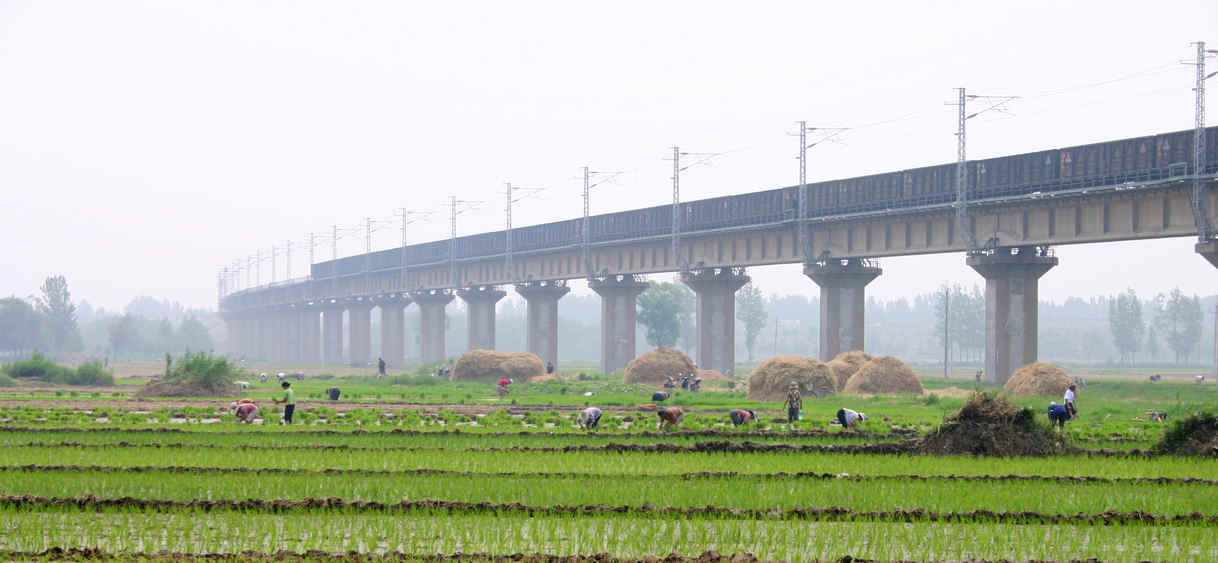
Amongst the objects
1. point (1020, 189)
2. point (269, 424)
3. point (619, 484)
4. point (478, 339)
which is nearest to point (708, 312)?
point (1020, 189)

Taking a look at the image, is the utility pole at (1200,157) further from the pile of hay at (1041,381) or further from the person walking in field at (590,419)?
the person walking in field at (590,419)

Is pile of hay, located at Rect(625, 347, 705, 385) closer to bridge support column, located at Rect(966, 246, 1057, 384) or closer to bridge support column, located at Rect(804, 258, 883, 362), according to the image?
bridge support column, located at Rect(804, 258, 883, 362)

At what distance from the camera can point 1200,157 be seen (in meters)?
56.4

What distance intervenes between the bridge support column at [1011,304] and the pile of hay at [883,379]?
8310 mm

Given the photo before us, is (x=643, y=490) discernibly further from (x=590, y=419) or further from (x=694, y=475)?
(x=590, y=419)

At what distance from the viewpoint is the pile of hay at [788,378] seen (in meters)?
60.2

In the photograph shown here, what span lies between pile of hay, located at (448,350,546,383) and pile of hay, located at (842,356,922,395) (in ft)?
81.3

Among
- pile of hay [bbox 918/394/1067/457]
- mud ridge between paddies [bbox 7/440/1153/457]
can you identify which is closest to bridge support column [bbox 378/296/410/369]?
mud ridge between paddies [bbox 7/440/1153/457]

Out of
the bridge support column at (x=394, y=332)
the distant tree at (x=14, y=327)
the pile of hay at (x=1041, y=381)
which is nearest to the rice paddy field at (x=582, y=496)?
the pile of hay at (x=1041, y=381)

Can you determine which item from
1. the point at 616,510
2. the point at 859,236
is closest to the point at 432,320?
the point at 859,236

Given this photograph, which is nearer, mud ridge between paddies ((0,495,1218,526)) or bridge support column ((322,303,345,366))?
mud ridge between paddies ((0,495,1218,526))

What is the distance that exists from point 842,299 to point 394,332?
3455 inches

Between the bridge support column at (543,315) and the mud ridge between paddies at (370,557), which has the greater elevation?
the bridge support column at (543,315)

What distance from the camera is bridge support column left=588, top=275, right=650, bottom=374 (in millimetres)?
111125
